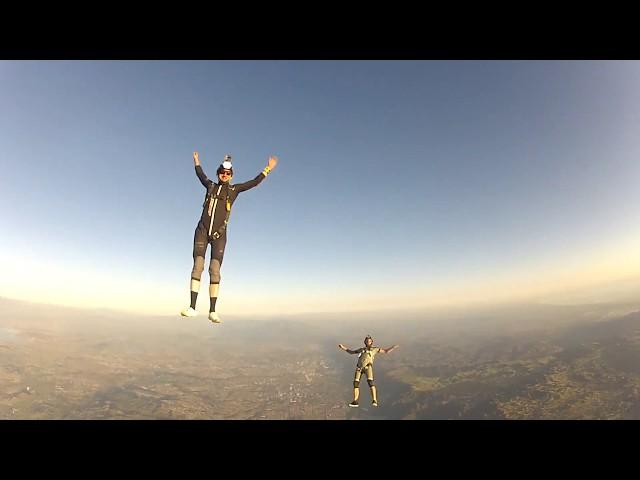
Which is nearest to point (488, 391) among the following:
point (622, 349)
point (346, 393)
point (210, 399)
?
point (346, 393)

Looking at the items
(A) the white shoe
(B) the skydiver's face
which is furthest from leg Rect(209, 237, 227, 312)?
(B) the skydiver's face

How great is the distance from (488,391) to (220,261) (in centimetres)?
20002

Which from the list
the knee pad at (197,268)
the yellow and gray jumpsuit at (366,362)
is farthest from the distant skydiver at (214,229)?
the yellow and gray jumpsuit at (366,362)

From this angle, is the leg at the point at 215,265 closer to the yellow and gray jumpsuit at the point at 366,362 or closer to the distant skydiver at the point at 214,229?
the distant skydiver at the point at 214,229

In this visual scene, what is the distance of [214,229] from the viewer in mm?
8938

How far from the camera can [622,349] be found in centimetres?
19412

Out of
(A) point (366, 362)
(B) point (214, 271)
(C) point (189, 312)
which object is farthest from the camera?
(A) point (366, 362)

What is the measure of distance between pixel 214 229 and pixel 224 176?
5.37ft

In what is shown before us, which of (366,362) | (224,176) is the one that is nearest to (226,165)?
(224,176)

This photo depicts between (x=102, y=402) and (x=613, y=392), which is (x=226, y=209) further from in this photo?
(x=102, y=402)

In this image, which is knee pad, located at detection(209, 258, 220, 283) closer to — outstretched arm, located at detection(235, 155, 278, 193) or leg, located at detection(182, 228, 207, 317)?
leg, located at detection(182, 228, 207, 317)

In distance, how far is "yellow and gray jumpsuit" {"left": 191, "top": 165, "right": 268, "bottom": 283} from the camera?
889 cm

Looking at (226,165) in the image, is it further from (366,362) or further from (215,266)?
(366,362)

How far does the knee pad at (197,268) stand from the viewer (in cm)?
880
